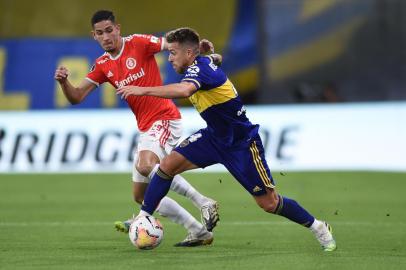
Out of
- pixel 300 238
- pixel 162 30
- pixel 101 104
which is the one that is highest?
pixel 300 238

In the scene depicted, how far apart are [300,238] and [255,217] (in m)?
2.02

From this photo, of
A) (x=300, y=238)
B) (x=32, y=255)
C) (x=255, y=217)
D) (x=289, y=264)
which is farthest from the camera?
(x=255, y=217)

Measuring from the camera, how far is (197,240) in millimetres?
10008

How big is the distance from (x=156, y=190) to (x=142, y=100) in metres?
1.31

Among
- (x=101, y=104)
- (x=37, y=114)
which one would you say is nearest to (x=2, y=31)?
(x=101, y=104)

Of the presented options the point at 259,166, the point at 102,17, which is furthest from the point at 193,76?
the point at 102,17

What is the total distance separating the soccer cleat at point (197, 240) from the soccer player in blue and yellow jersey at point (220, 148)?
0.56 m

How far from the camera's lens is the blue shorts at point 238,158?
31.1 ft

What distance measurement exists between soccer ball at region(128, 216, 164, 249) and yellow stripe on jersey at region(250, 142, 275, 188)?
1.00m

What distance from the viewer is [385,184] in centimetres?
1600

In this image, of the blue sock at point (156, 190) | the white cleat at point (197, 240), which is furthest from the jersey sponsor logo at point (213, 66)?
the white cleat at point (197, 240)

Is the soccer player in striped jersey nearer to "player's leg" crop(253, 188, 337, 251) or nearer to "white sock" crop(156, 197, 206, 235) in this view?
"white sock" crop(156, 197, 206, 235)

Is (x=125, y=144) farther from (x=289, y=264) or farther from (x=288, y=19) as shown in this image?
(x=289, y=264)

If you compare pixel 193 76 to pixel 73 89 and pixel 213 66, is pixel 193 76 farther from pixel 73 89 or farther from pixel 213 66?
pixel 73 89
